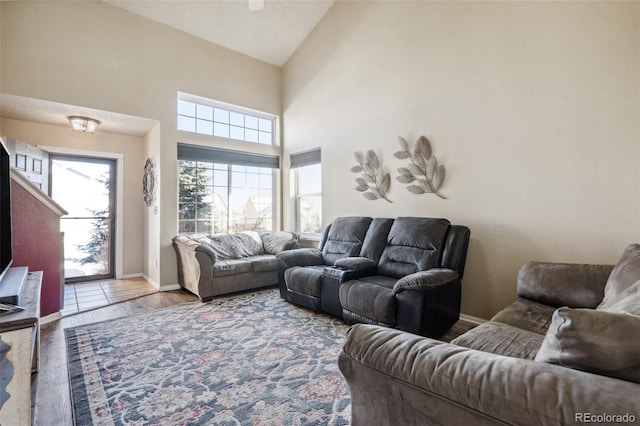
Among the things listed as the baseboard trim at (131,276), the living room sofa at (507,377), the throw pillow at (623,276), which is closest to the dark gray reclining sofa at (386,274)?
the throw pillow at (623,276)

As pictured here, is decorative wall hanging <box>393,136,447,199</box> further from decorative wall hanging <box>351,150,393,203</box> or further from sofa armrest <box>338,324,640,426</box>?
sofa armrest <box>338,324,640,426</box>

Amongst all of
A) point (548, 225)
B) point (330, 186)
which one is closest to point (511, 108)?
point (548, 225)

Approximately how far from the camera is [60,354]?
2.43 m

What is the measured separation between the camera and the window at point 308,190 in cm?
501

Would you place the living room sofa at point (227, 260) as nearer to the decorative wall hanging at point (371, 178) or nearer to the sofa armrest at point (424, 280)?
the decorative wall hanging at point (371, 178)

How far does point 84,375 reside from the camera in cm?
211

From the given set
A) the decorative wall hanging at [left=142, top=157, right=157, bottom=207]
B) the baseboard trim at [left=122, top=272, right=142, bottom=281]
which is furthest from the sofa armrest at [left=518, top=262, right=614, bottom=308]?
the baseboard trim at [left=122, top=272, right=142, bottom=281]

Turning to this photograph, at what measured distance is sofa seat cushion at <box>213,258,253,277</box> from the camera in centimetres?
387

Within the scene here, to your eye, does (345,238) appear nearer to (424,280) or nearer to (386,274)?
(386,274)

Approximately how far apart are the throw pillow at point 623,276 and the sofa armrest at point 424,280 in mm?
989

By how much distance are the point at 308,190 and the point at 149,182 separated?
8.33 ft

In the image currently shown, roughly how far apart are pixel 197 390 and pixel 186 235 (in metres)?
2.95

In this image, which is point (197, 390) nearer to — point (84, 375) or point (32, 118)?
point (84, 375)

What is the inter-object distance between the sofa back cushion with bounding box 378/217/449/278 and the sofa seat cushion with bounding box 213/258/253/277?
1864 mm
